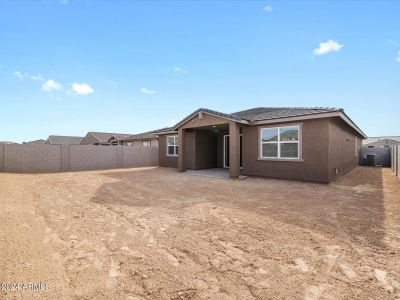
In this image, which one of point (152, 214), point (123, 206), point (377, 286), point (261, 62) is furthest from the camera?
point (261, 62)

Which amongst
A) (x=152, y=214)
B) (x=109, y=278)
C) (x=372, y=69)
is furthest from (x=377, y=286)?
(x=372, y=69)

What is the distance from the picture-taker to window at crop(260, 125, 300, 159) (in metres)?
9.58

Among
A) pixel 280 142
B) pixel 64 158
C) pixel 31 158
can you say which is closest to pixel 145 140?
pixel 64 158

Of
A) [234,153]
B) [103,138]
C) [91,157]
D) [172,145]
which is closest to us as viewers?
[234,153]

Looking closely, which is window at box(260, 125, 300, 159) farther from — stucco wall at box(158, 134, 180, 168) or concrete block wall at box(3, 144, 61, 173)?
concrete block wall at box(3, 144, 61, 173)

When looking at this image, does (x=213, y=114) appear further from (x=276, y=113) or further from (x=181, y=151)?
(x=181, y=151)

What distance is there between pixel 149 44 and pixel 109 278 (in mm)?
13478

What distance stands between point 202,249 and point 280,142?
26.5ft

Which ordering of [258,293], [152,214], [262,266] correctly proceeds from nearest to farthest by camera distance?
[258,293] → [262,266] → [152,214]

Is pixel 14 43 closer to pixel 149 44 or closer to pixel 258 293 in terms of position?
pixel 149 44

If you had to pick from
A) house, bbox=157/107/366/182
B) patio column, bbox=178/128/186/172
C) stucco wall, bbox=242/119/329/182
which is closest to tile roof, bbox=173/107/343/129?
house, bbox=157/107/366/182

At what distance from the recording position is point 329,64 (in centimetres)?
1128

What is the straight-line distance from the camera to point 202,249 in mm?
3098

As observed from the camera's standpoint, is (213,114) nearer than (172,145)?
Yes
